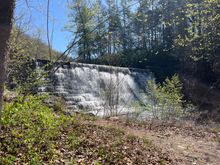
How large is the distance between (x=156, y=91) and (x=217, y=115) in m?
4.79

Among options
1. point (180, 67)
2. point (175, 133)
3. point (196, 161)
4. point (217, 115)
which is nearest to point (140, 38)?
point (180, 67)

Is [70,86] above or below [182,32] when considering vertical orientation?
below

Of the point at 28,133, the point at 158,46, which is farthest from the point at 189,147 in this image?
the point at 158,46

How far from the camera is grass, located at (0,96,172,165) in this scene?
448 centimetres

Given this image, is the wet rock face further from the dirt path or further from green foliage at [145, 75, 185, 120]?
the dirt path

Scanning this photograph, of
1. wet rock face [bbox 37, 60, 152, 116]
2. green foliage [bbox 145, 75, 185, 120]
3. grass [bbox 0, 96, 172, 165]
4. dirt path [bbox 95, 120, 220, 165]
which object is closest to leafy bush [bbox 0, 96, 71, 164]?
grass [bbox 0, 96, 172, 165]

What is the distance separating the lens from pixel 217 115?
579 inches

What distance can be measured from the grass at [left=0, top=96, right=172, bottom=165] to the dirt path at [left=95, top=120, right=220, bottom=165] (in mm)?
427

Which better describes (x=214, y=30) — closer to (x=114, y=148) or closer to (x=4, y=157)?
(x=114, y=148)

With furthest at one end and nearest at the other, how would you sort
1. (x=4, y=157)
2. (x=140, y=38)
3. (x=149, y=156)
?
1. (x=140, y=38)
2. (x=149, y=156)
3. (x=4, y=157)

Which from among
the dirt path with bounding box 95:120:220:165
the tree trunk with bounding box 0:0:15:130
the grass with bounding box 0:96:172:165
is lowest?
the dirt path with bounding box 95:120:220:165

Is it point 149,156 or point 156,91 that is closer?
point 149,156

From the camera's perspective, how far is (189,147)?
6664 millimetres

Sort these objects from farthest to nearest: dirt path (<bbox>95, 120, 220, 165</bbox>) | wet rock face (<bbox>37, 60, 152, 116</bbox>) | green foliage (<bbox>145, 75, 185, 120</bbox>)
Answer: wet rock face (<bbox>37, 60, 152, 116</bbox>)
green foliage (<bbox>145, 75, 185, 120</bbox>)
dirt path (<bbox>95, 120, 220, 165</bbox>)
